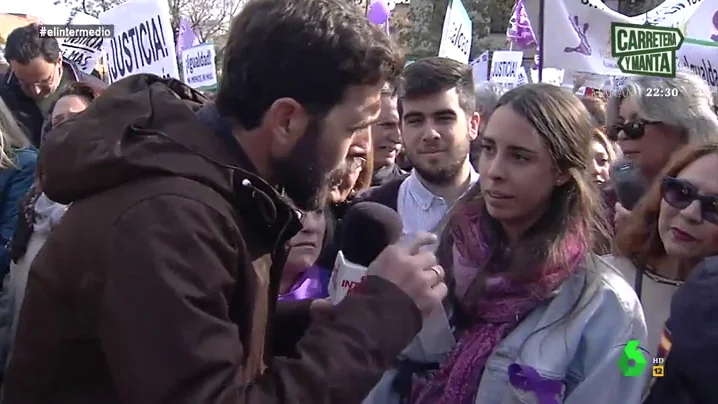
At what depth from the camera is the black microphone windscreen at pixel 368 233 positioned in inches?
90.4

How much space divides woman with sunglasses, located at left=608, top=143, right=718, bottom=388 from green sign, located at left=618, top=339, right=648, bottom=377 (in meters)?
0.38

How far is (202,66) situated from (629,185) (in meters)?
6.56

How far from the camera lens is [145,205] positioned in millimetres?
1344

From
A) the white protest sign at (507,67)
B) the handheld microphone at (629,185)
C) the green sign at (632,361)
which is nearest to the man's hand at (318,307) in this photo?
the green sign at (632,361)

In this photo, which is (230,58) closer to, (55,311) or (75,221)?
(75,221)

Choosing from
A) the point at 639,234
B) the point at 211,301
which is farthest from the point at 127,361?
the point at 639,234

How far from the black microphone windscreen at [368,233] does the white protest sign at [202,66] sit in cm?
686

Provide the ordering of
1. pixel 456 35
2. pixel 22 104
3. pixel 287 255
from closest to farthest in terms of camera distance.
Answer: pixel 287 255 → pixel 22 104 → pixel 456 35

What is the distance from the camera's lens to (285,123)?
1.57 metres

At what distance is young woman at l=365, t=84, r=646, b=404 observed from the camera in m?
2.04

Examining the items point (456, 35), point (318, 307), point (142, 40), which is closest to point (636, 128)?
point (318, 307)

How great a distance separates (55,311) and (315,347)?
0.45 meters

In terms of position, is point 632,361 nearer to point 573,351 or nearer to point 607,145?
point 573,351

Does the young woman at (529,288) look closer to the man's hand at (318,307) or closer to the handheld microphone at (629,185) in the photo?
the man's hand at (318,307)
